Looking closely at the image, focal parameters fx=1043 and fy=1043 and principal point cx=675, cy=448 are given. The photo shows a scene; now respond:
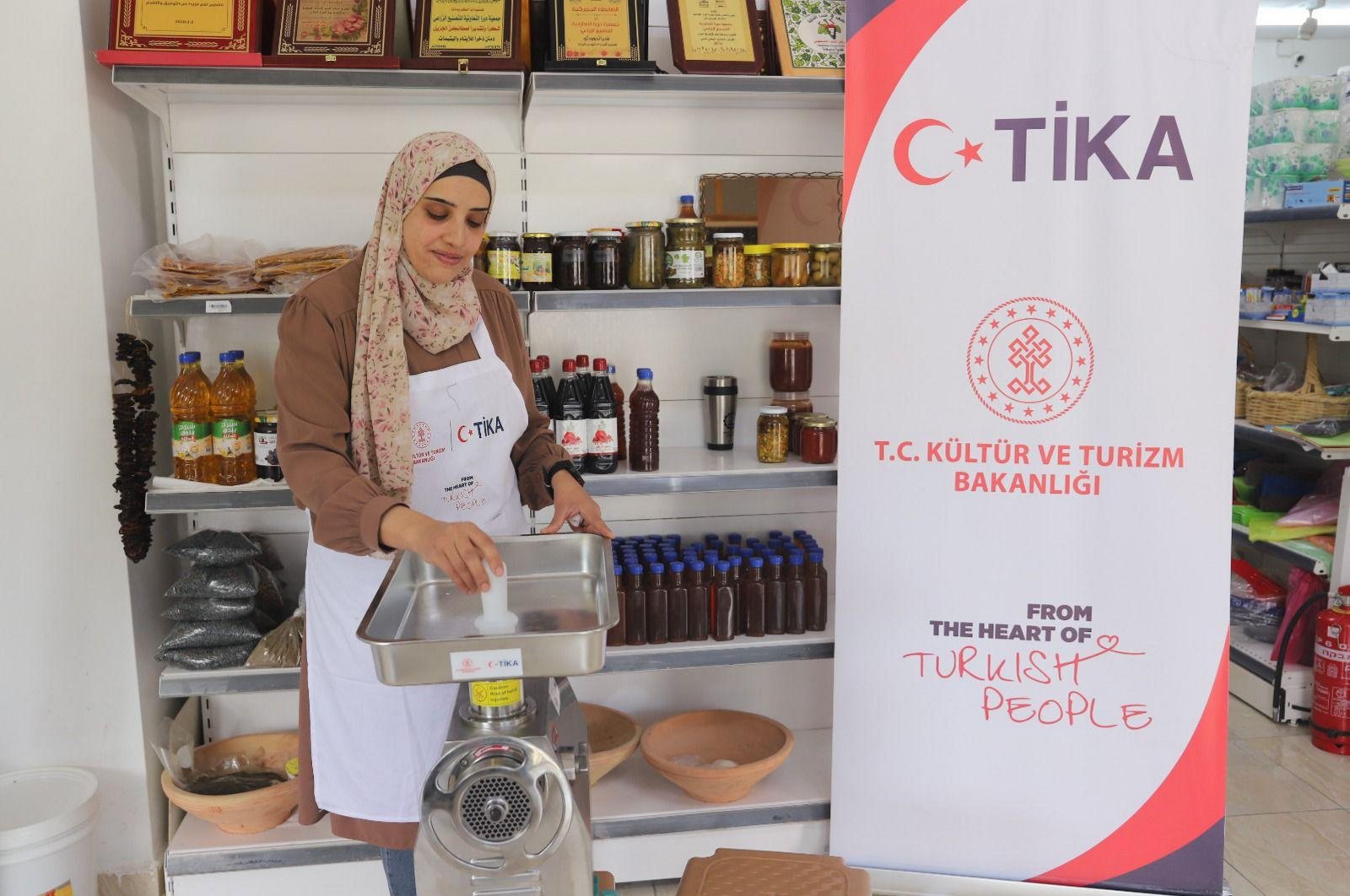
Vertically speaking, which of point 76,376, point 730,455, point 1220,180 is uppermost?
point 1220,180

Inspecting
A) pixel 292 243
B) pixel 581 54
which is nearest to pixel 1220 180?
pixel 581 54

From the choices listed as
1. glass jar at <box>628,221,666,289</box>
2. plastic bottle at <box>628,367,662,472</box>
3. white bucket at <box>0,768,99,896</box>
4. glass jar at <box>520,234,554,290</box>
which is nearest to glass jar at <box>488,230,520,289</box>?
glass jar at <box>520,234,554,290</box>

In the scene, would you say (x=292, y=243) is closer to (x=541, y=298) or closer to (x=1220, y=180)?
(x=541, y=298)

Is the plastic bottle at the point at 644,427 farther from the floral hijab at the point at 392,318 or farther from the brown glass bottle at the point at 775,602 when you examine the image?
the floral hijab at the point at 392,318

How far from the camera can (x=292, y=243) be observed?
288 centimetres

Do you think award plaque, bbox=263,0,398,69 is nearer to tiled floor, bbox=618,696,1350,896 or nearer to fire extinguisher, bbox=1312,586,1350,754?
tiled floor, bbox=618,696,1350,896

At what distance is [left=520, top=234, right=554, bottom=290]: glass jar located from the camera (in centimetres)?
265

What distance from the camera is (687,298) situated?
8.81 feet

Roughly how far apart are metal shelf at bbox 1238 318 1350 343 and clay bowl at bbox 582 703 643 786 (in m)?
2.45

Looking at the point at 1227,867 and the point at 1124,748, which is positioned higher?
the point at 1124,748

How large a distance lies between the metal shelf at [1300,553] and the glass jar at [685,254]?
269 cm

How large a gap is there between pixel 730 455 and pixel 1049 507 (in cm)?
88

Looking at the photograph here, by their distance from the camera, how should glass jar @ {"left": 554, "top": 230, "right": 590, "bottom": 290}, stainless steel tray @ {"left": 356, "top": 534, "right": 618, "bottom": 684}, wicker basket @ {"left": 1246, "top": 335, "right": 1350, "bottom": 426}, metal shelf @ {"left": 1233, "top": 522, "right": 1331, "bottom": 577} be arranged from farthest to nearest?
1. wicker basket @ {"left": 1246, "top": 335, "right": 1350, "bottom": 426}
2. metal shelf @ {"left": 1233, "top": 522, "right": 1331, "bottom": 577}
3. glass jar @ {"left": 554, "top": 230, "right": 590, "bottom": 290}
4. stainless steel tray @ {"left": 356, "top": 534, "right": 618, "bottom": 684}

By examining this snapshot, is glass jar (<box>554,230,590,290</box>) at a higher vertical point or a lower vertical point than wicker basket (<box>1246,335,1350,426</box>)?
higher
